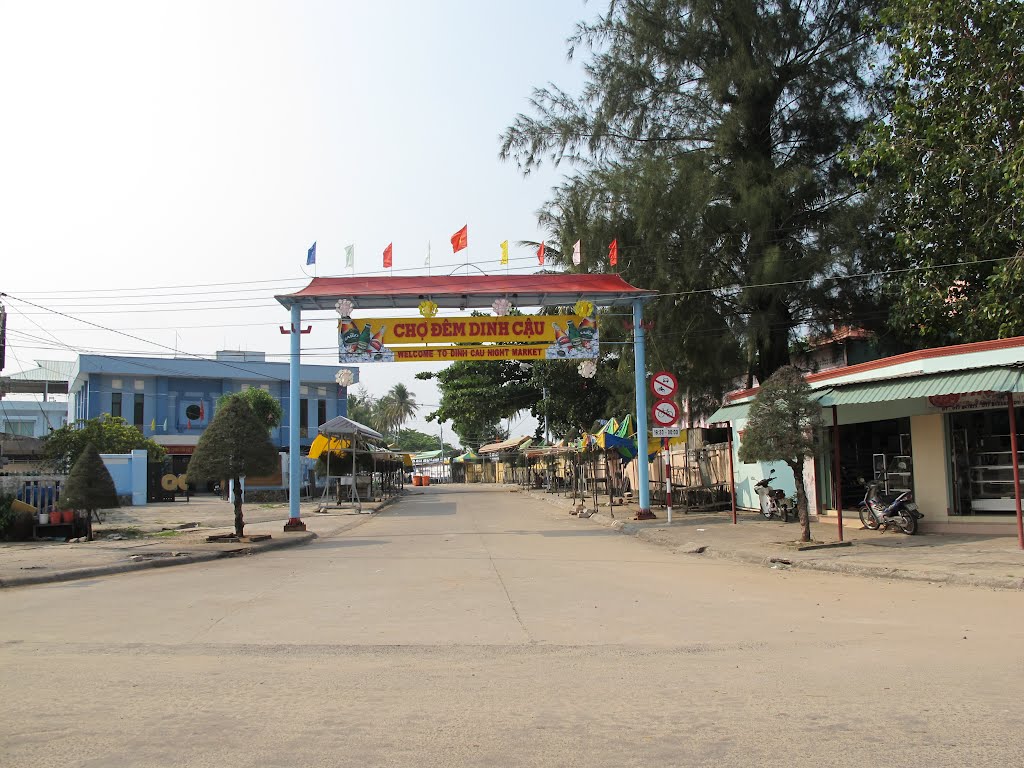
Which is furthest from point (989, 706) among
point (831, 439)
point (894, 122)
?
point (894, 122)

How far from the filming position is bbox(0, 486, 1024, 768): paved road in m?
4.91

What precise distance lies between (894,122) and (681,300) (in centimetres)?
692

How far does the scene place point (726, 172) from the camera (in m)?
23.4

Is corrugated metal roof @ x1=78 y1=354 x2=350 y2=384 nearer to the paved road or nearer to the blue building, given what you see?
the blue building

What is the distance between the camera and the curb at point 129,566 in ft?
42.7

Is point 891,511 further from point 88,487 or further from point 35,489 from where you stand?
point 35,489

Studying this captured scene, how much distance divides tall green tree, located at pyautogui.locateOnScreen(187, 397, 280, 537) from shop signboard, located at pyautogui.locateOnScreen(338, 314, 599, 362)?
435 cm

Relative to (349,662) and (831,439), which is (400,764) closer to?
(349,662)

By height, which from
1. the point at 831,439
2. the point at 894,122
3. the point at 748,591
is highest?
the point at 894,122

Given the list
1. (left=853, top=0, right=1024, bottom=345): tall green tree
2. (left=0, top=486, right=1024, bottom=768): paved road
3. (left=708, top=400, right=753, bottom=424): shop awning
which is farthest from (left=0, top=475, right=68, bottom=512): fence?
(left=853, top=0, right=1024, bottom=345): tall green tree

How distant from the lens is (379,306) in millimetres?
23250

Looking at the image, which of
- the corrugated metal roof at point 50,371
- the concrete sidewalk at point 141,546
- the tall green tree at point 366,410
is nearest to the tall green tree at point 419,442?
the tall green tree at point 366,410

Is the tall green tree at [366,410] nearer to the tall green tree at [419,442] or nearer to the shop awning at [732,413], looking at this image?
the tall green tree at [419,442]

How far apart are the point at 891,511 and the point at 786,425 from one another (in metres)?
3.32
